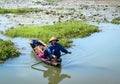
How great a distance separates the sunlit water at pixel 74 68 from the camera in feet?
35.8

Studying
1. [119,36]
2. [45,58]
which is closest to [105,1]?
[119,36]

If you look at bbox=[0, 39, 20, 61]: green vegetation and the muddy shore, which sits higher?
bbox=[0, 39, 20, 61]: green vegetation

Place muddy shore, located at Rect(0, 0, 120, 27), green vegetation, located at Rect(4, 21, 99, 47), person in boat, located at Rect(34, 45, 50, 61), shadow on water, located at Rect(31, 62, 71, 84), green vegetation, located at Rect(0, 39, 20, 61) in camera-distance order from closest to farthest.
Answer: shadow on water, located at Rect(31, 62, 71, 84) < person in boat, located at Rect(34, 45, 50, 61) < green vegetation, located at Rect(0, 39, 20, 61) < green vegetation, located at Rect(4, 21, 99, 47) < muddy shore, located at Rect(0, 0, 120, 27)

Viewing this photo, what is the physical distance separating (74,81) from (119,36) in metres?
8.80

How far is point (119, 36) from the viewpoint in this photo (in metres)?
18.7

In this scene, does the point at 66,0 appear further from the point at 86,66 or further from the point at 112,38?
the point at 86,66

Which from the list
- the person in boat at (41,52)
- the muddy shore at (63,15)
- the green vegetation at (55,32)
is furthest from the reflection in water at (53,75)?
the muddy shore at (63,15)

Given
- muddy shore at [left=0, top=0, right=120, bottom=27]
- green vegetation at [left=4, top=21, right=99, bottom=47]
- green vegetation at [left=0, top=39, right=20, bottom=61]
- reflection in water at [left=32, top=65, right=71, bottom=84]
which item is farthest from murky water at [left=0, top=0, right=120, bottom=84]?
muddy shore at [left=0, top=0, right=120, bottom=27]

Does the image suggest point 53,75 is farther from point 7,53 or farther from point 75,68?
point 7,53

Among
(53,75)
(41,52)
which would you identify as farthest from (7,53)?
(53,75)

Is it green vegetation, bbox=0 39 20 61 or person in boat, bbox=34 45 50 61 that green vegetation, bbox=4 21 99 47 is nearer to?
person in boat, bbox=34 45 50 61

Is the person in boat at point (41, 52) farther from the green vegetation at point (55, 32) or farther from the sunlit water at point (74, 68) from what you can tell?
the green vegetation at point (55, 32)

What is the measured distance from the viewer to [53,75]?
1174 centimetres

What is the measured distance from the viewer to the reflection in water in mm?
11145
